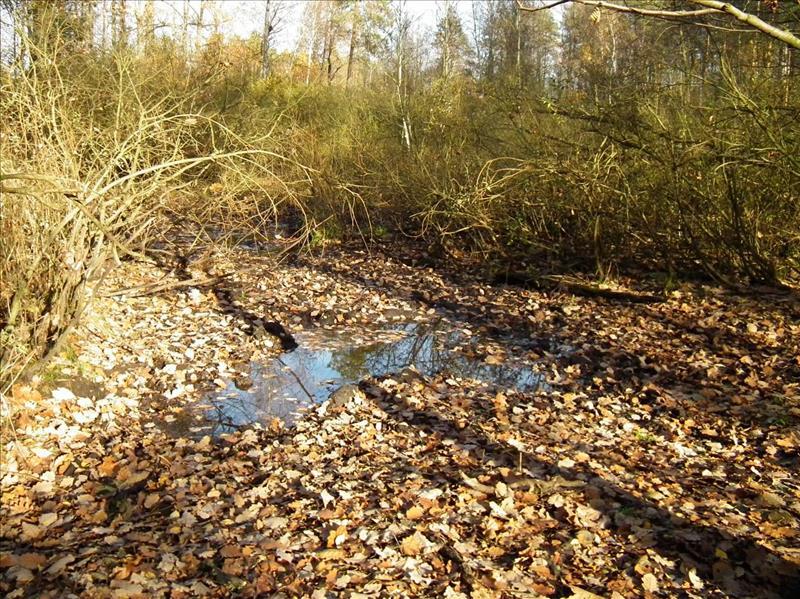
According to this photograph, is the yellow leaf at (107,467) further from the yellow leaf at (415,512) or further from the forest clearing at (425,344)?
the yellow leaf at (415,512)

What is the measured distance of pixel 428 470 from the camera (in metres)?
4.61

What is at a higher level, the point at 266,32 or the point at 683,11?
the point at 266,32

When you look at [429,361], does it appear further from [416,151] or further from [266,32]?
[266,32]

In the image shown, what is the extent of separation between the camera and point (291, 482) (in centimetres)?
446

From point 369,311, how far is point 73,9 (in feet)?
22.0

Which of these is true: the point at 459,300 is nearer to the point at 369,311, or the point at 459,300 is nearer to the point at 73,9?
the point at 369,311

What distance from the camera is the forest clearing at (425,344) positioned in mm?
3625

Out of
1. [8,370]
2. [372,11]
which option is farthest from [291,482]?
[372,11]

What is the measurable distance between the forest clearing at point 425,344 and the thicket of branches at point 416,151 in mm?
63

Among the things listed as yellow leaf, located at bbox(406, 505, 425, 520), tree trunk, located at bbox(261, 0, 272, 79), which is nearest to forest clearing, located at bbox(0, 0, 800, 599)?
yellow leaf, located at bbox(406, 505, 425, 520)

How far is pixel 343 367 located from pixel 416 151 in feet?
20.8

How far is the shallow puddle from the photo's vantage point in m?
5.98

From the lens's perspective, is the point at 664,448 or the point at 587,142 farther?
the point at 587,142

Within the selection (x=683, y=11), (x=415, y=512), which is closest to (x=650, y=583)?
(x=415, y=512)
